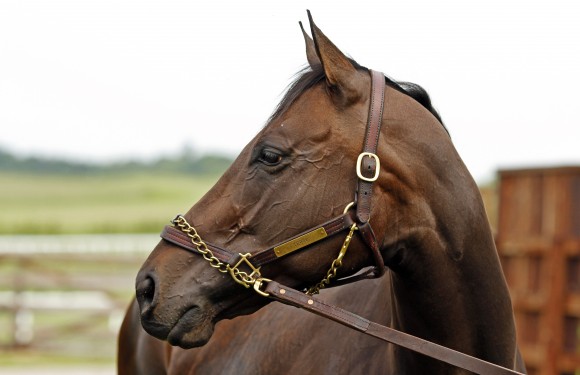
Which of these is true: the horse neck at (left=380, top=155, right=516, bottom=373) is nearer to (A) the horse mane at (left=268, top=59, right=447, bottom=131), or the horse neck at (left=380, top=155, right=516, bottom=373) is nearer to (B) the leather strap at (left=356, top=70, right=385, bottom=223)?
(B) the leather strap at (left=356, top=70, right=385, bottom=223)

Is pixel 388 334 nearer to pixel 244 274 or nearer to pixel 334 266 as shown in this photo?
pixel 334 266

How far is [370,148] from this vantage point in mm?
3348

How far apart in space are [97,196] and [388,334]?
47.7 metres

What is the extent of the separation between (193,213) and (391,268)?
811mm

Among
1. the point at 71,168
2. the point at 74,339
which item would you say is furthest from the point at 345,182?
the point at 71,168

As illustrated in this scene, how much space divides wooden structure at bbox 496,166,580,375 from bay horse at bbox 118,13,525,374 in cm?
553

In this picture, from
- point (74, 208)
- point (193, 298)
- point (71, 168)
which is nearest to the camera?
point (193, 298)

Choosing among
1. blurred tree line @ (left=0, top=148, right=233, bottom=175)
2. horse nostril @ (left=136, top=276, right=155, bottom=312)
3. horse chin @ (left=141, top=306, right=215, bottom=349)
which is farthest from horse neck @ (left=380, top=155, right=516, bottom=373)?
blurred tree line @ (left=0, top=148, right=233, bottom=175)

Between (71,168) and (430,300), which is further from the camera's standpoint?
(71,168)

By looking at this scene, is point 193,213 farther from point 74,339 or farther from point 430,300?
point 74,339

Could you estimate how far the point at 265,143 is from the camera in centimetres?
338

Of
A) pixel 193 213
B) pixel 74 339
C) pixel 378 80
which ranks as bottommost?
pixel 74 339

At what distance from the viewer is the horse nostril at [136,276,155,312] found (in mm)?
3320

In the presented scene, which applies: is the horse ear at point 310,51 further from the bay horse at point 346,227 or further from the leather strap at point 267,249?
the leather strap at point 267,249
